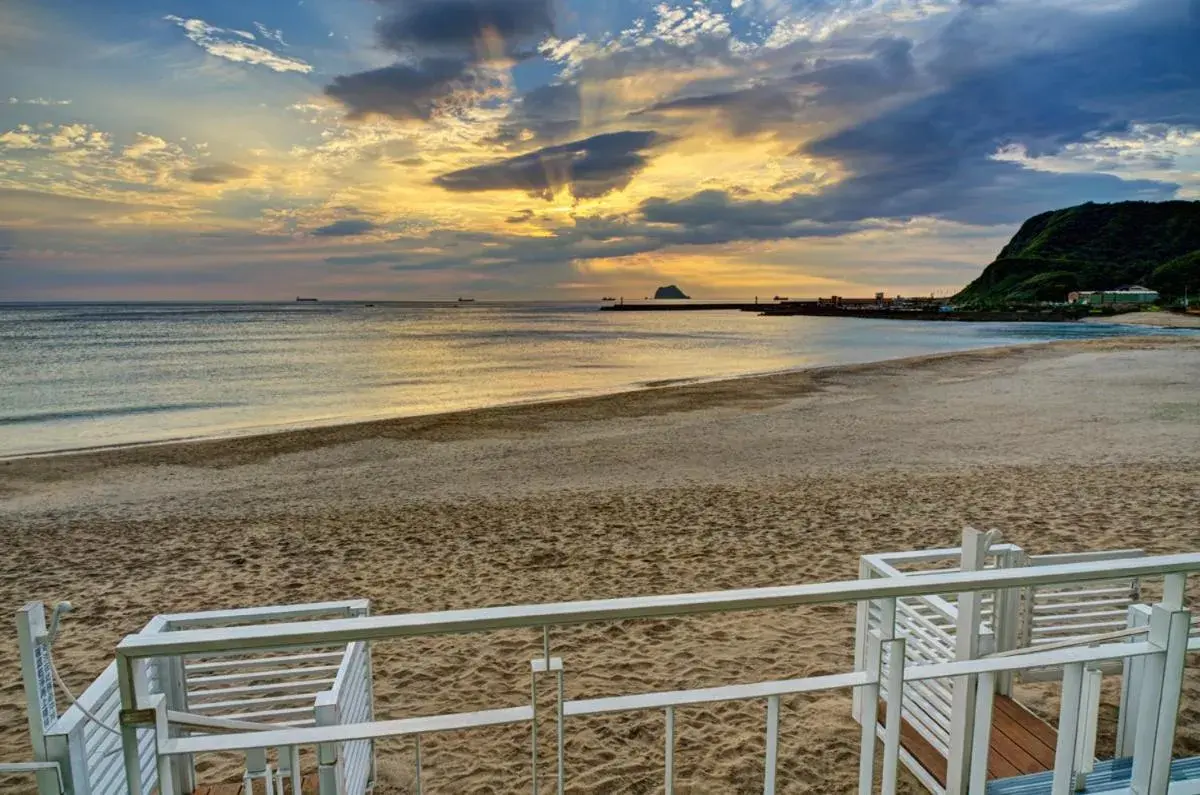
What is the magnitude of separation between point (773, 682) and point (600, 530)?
6.66 m

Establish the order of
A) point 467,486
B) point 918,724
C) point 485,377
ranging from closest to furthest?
point 918,724
point 467,486
point 485,377

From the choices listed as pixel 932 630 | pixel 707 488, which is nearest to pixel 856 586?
pixel 932 630

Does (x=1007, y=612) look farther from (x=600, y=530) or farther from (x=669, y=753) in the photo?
(x=600, y=530)

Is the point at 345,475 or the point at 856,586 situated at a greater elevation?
the point at 856,586

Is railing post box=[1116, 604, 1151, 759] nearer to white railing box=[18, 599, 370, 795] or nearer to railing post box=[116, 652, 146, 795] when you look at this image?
white railing box=[18, 599, 370, 795]

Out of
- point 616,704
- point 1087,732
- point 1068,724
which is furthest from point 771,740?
point 1087,732

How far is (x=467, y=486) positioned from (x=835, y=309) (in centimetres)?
14255

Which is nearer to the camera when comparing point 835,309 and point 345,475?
point 345,475

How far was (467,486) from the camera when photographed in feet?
36.6

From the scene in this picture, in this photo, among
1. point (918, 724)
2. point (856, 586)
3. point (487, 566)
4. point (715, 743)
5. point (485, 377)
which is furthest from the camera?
point (485, 377)

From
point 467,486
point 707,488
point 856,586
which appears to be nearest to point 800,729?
point 856,586

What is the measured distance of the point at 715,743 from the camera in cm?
411

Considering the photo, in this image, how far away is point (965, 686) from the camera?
90.3 inches

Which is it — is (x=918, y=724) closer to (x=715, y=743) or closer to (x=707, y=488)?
(x=715, y=743)
